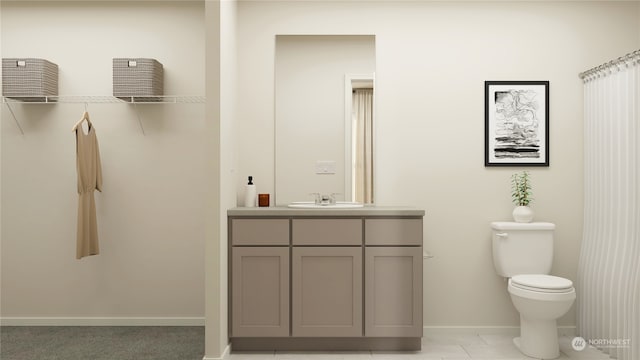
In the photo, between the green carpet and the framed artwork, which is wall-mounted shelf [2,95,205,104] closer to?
the green carpet

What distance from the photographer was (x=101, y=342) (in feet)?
10.9

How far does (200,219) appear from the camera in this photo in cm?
374

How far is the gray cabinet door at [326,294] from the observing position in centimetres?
308

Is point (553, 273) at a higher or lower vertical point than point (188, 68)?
lower

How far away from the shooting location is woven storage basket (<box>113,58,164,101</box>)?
3.46 metres

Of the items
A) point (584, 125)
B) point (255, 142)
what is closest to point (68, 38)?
point (255, 142)

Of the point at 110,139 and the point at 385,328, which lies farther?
the point at 110,139

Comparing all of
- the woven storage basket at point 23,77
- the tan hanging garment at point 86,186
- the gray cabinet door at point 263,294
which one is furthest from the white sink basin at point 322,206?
the woven storage basket at point 23,77

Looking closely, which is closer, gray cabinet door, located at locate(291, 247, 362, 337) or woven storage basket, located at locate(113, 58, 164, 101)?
gray cabinet door, located at locate(291, 247, 362, 337)

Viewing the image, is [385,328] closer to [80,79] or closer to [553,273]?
[553,273]

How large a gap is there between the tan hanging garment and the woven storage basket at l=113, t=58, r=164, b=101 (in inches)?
13.3

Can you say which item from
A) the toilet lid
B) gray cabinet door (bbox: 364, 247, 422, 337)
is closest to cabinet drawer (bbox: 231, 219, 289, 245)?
gray cabinet door (bbox: 364, 247, 422, 337)

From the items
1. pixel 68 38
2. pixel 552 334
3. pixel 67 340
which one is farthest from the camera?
pixel 68 38

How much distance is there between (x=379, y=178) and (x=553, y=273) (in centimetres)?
145
